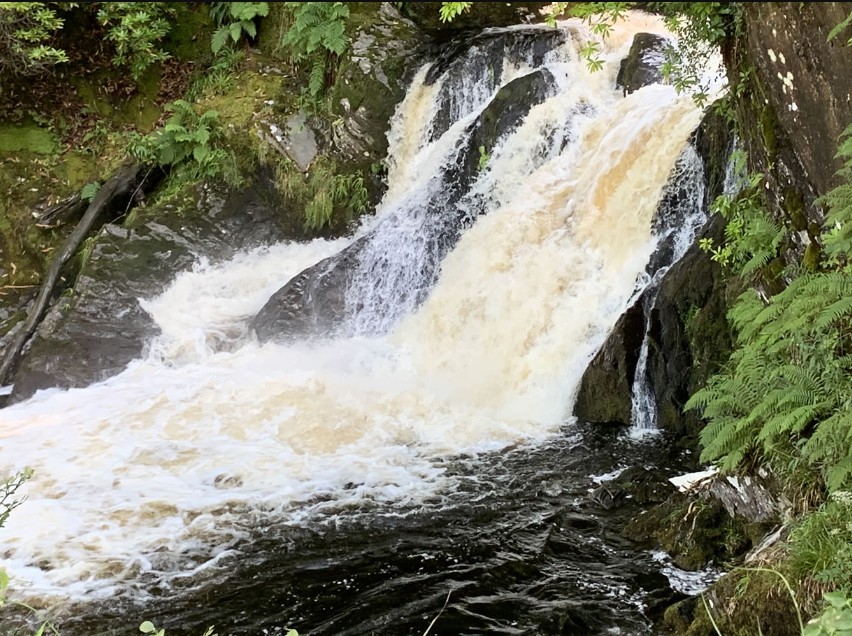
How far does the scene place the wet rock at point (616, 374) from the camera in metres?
7.14

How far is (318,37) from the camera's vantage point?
39.3ft

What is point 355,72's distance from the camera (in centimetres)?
1202

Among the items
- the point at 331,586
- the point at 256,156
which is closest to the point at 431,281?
the point at 256,156

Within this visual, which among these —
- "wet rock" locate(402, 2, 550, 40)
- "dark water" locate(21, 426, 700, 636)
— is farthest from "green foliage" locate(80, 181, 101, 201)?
"dark water" locate(21, 426, 700, 636)

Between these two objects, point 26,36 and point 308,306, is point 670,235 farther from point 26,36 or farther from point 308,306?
point 26,36

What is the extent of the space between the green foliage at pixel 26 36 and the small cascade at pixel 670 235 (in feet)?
32.8

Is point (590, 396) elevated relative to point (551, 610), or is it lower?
elevated

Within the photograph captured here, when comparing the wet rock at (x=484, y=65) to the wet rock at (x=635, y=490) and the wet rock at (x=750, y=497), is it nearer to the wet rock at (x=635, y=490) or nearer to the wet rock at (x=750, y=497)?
the wet rock at (x=635, y=490)

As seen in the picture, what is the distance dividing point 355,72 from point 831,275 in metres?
9.60

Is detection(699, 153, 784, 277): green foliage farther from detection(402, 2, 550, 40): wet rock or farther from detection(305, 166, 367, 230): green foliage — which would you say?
detection(402, 2, 550, 40): wet rock

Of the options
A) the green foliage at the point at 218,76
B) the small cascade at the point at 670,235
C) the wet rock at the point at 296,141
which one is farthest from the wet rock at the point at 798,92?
the green foliage at the point at 218,76

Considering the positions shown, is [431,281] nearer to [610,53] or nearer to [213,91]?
[610,53]

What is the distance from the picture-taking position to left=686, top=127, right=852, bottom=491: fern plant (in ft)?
12.1

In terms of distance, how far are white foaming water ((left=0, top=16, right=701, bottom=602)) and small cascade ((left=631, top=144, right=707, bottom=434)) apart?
198mm
